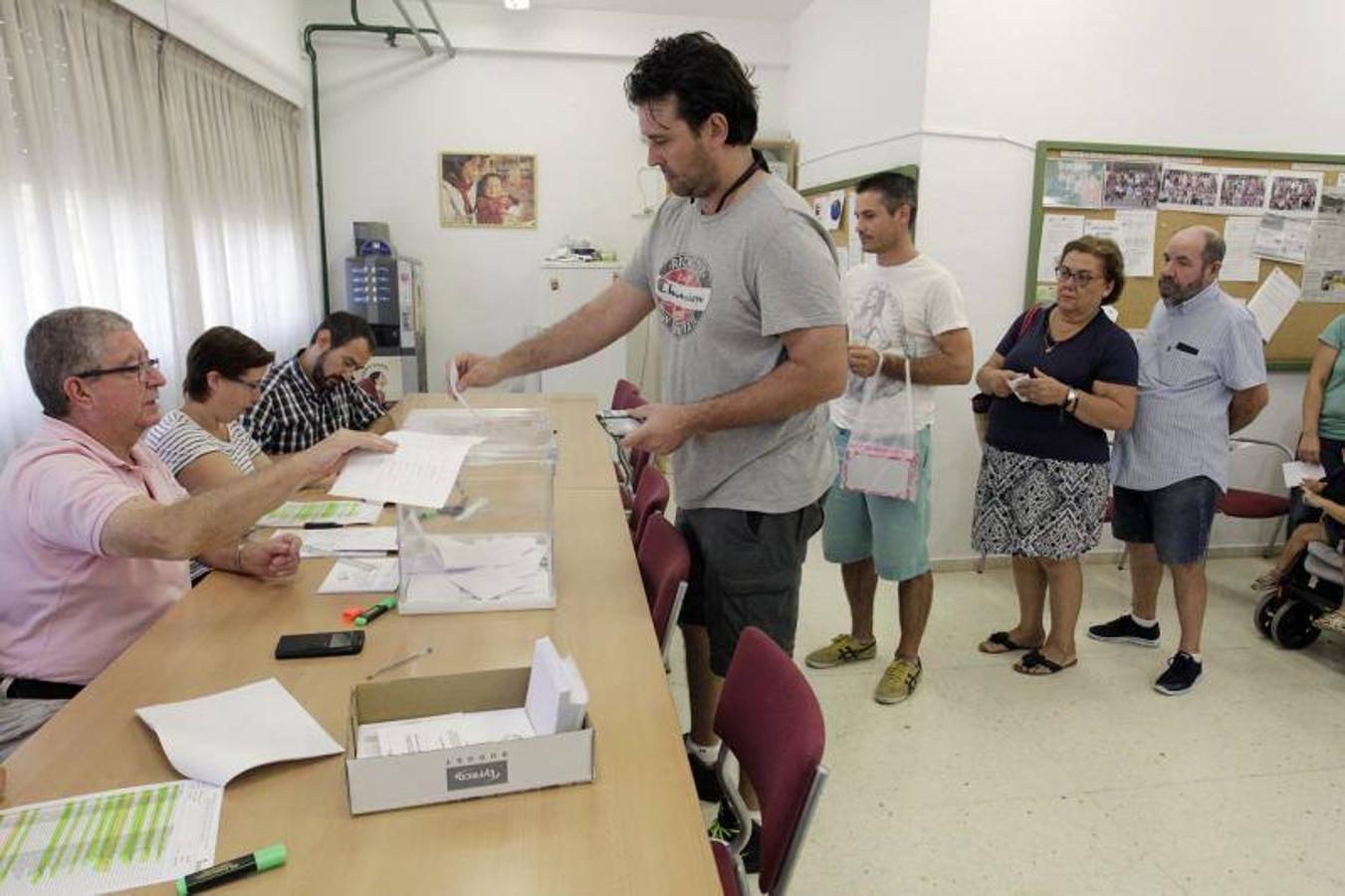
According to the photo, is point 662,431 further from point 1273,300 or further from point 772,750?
point 1273,300

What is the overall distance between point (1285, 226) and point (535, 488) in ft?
12.8

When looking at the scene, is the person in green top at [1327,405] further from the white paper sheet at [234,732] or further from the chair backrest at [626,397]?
the white paper sheet at [234,732]

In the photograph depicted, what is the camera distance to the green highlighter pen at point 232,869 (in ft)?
2.85

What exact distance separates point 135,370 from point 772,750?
53.9 inches

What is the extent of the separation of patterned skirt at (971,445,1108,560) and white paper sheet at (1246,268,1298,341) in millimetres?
1915

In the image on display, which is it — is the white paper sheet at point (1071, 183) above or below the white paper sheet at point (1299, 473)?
above

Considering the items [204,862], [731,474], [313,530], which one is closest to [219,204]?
[313,530]

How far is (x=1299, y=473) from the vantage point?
321 centimetres

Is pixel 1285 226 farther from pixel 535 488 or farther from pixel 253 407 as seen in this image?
pixel 253 407

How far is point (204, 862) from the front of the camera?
0.91m

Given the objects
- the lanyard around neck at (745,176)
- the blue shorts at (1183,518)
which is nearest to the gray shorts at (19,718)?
the lanyard around neck at (745,176)

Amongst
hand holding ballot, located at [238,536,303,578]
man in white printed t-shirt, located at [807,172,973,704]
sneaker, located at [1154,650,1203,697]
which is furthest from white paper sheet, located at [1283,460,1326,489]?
hand holding ballot, located at [238,536,303,578]

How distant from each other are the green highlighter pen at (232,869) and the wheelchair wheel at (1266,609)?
358 centimetres

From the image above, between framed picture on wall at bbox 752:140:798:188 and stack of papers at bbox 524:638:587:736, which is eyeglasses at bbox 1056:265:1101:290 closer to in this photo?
stack of papers at bbox 524:638:587:736
